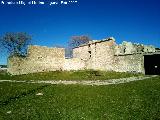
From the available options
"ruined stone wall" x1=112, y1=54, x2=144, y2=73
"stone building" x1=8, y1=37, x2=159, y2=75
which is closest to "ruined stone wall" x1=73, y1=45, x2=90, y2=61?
"stone building" x1=8, y1=37, x2=159, y2=75

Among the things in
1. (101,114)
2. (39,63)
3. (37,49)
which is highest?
(37,49)

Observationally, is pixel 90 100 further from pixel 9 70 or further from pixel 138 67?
pixel 9 70

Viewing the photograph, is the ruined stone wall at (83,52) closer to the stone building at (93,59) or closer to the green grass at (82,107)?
the stone building at (93,59)

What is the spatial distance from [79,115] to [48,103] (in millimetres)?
3152

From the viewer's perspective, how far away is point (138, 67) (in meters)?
38.7

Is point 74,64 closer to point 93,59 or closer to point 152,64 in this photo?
point 93,59

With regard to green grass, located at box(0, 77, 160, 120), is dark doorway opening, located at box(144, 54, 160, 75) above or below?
above

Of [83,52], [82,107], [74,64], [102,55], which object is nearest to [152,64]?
[102,55]

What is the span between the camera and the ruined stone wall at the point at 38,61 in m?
40.0

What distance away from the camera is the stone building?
39781 millimetres

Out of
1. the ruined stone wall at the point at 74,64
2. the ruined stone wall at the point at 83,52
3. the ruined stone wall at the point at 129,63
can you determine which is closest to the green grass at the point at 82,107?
the ruined stone wall at the point at 129,63

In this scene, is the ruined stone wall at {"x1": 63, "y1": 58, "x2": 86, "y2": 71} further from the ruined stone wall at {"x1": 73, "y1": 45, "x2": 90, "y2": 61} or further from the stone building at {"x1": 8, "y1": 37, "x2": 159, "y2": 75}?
the ruined stone wall at {"x1": 73, "y1": 45, "x2": 90, "y2": 61}

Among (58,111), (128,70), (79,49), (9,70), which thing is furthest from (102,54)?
(58,111)

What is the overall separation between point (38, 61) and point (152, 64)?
71.9ft
